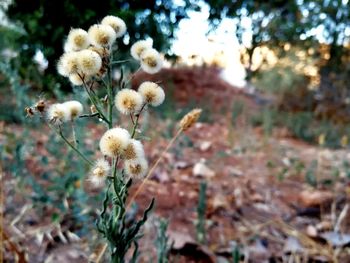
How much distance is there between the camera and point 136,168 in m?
0.85

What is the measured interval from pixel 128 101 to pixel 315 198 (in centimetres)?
234

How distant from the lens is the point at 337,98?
8.30 m

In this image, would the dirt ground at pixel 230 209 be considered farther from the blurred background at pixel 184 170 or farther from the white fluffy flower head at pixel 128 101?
the white fluffy flower head at pixel 128 101

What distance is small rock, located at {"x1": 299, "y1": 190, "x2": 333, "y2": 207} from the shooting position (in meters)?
2.89

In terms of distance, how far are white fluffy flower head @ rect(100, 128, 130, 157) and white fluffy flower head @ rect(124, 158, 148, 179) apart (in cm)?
4

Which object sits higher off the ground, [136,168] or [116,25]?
[116,25]

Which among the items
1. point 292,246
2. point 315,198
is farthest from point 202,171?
point 292,246

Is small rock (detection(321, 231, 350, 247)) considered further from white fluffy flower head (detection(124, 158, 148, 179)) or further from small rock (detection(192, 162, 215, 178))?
white fluffy flower head (detection(124, 158, 148, 179))

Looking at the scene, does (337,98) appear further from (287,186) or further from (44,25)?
(44,25)

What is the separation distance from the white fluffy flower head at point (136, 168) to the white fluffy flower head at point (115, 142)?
0.04 m

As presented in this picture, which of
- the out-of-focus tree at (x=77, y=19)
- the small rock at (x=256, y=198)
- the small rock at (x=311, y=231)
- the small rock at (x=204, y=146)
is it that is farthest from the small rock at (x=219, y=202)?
the small rock at (x=204, y=146)

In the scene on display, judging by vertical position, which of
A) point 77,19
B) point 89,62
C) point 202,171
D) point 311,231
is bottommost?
point 311,231

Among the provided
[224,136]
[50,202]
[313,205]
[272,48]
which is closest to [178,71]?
[272,48]

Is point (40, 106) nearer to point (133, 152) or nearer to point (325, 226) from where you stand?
point (133, 152)
